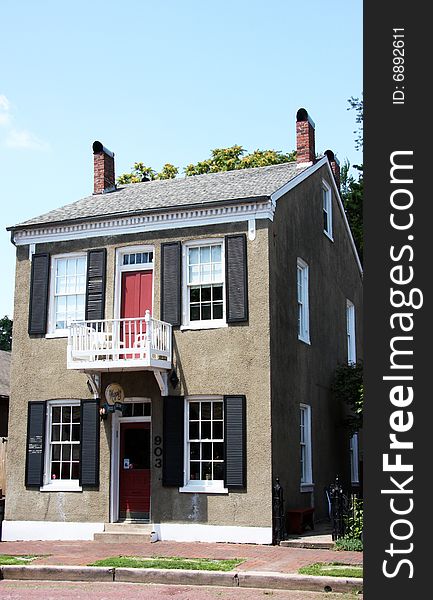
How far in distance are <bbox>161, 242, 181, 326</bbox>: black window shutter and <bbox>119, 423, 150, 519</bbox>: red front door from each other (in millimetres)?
2490

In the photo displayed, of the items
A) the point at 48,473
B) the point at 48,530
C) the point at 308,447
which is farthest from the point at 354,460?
the point at 48,530

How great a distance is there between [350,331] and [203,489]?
32.9ft

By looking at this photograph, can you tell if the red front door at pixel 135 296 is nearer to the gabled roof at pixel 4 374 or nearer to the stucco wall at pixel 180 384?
the stucco wall at pixel 180 384

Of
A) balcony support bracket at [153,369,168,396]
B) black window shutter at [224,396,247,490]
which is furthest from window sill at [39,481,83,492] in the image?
black window shutter at [224,396,247,490]

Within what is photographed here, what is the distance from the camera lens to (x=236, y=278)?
1655 centimetres

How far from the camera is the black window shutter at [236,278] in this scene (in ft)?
53.8

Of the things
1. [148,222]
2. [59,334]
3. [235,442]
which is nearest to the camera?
[235,442]

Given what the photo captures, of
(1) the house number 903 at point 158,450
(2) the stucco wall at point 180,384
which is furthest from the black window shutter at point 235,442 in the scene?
(1) the house number 903 at point 158,450

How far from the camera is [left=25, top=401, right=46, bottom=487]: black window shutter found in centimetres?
1755

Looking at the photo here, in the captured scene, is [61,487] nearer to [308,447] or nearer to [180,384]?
[180,384]

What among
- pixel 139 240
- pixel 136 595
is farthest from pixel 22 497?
pixel 136 595

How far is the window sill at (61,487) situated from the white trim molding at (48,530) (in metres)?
0.69

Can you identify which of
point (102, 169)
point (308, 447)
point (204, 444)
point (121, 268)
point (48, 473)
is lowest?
point (48, 473)

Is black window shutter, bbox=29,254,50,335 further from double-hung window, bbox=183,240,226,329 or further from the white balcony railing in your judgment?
double-hung window, bbox=183,240,226,329
